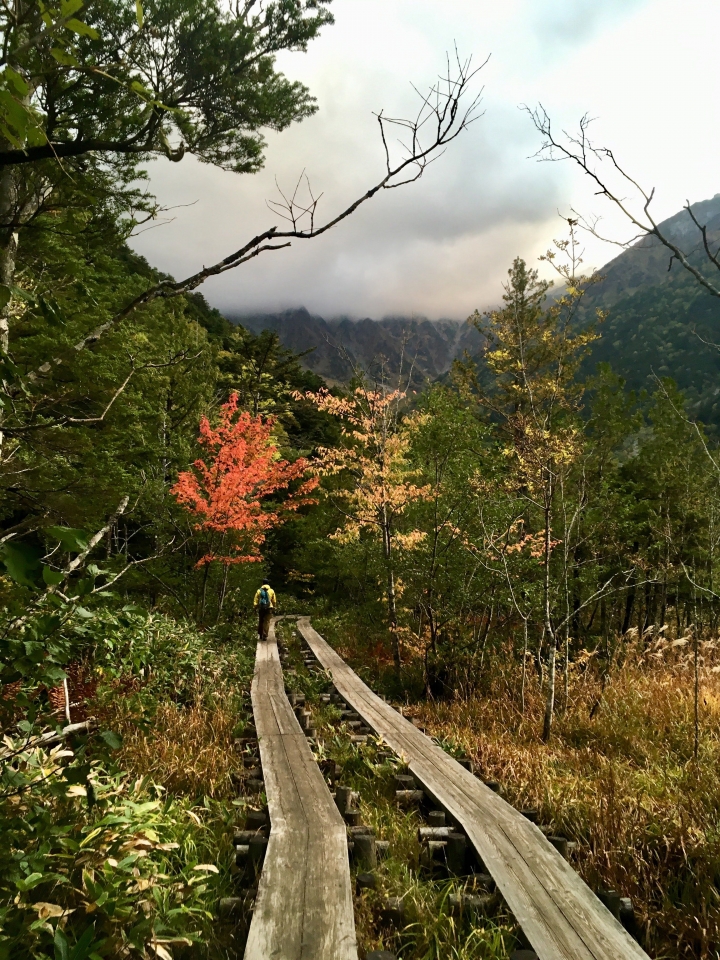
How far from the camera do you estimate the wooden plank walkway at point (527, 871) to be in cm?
274

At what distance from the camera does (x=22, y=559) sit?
2.84ft

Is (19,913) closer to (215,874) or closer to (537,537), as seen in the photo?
(215,874)

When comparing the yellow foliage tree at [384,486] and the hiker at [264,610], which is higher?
the yellow foliage tree at [384,486]

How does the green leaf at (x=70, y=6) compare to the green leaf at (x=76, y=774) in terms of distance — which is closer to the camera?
the green leaf at (x=70, y=6)

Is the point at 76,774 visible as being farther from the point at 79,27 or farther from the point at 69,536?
the point at 79,27

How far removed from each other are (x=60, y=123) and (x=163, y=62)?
971 mm

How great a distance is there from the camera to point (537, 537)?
8859 millimetres

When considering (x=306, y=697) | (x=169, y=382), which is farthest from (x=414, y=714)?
(x=169, y=382)

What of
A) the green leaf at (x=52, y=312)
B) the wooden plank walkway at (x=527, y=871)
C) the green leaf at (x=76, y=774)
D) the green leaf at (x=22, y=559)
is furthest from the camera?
the wooden plank walkway at (x=527, y=871)

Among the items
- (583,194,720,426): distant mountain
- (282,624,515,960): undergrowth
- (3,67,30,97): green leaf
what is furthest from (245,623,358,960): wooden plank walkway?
(583,194,720,426): distant mountain

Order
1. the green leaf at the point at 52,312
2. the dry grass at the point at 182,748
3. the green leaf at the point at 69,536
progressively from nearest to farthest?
the green leaf at the point at 69,536, the green leaf at the point at 52,312, the dry grass at the point at 182,748

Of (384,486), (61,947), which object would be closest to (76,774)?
(61,947)

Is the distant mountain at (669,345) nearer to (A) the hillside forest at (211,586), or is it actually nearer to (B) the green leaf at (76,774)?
(A) the hillside forest at (211,586)

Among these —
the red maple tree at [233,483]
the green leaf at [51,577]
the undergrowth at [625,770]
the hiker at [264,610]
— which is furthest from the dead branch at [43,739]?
the hiker at [264,610]
